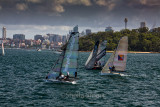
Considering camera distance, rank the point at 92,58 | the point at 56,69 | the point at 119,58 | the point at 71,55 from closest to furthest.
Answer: the point at 71,55
the point at 56,69
the point at 119,58
the point at 92,58

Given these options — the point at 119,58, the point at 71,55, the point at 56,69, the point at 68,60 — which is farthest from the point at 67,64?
the point at 119,58

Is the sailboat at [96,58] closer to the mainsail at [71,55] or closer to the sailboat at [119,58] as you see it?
the sailboat at [119,58]

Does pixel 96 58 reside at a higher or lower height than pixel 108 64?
higher

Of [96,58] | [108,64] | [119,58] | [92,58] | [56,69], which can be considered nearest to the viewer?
[56,69]

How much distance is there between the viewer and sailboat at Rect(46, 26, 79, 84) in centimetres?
4025

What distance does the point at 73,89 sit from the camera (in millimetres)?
38594

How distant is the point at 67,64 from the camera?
4109 cm

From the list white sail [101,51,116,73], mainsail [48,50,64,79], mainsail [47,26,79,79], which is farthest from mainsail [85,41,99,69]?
mainsail [48,50,64,79]

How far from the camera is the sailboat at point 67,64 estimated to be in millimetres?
40250

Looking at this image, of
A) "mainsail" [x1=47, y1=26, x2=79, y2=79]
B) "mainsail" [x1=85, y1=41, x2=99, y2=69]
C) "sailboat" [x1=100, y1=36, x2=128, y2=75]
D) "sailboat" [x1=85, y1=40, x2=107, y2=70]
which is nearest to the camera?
"mainsail" [x1=47, y1=26, x2=79, y2=79]

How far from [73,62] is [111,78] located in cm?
1313

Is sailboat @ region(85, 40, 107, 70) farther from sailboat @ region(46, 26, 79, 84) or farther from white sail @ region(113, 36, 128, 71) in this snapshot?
sailboat @ region(46, 26, 79, 84)

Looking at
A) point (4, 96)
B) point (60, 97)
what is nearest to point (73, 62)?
Answer: point (60, 97)

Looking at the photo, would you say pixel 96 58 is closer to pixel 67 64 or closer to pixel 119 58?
pixel 119 58
